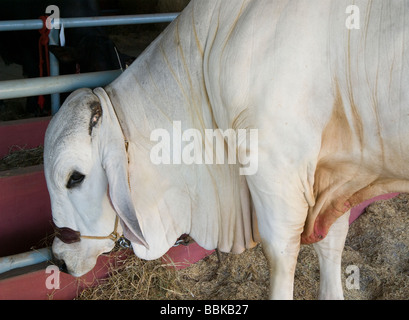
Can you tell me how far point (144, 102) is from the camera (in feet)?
7.24

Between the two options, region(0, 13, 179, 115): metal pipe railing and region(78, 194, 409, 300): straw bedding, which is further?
region(78, 194, 409, 300): straw bedding

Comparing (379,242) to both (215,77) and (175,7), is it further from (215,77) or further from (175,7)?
(175,7)

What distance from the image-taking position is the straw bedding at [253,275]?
268 cm

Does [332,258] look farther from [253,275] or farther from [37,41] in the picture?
[37,41]

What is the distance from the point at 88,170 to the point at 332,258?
4.25ft

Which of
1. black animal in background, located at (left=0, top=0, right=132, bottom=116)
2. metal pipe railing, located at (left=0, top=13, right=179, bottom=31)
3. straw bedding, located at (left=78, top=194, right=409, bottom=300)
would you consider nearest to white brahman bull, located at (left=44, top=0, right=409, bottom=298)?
straw bedding, located at (left=78, top=194, right=409, bottom=300)

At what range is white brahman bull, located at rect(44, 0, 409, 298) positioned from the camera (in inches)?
71.4

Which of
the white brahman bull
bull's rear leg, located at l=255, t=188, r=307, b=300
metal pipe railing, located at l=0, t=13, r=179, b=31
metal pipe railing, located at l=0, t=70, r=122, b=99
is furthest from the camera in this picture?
metal pipe railing, located at l=0, t=13, r=179, b=31

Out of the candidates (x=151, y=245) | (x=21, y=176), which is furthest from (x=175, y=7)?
(x=151, y=245)

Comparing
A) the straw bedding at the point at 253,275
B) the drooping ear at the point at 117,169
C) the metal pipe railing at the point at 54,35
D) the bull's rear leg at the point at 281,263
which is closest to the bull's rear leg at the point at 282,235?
the bull's rear leg at the point at 281,263

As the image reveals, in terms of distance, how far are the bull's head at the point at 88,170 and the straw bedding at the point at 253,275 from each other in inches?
20.0

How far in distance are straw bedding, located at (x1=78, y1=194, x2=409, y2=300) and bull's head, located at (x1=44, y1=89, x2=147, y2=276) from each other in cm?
51

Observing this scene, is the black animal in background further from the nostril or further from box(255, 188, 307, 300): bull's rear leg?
box(255, 188, 307, 300): bull's rear leg

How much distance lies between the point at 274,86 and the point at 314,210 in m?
0.63
